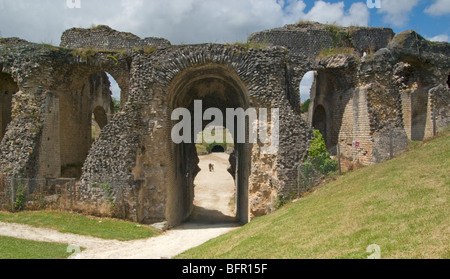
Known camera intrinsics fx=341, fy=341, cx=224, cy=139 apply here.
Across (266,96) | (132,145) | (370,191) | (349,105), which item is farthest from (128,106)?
(349,105)

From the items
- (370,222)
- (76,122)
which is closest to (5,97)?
(76,122)

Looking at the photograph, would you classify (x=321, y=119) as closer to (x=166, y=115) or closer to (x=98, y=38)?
(x=166, y=115)

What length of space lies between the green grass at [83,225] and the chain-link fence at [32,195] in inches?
15.2

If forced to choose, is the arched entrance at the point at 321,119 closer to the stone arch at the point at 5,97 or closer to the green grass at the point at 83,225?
the green grass at the point at 83,225

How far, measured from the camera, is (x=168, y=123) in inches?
567

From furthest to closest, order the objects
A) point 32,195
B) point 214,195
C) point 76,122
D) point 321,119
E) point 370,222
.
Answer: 1. point 214,195
2. point 321,119
3. point 76,122
4. point 32,195
5. point 370,222

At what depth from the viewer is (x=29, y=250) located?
9125 millimetres

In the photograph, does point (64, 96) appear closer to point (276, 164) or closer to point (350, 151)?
point (276, 164)

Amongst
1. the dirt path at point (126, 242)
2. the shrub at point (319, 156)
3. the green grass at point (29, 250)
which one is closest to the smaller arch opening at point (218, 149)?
the dirt path at point (126, 242)

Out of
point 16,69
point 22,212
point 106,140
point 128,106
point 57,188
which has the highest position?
point 16,69

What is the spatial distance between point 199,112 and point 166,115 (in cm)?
637

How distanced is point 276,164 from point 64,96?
10533 mm

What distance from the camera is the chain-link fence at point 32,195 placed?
13188 millimetres

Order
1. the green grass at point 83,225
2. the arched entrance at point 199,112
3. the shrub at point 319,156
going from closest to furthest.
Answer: the green grass at point 83,225 → the shrub at point 319,156 → the arched entrance at point 199,112
